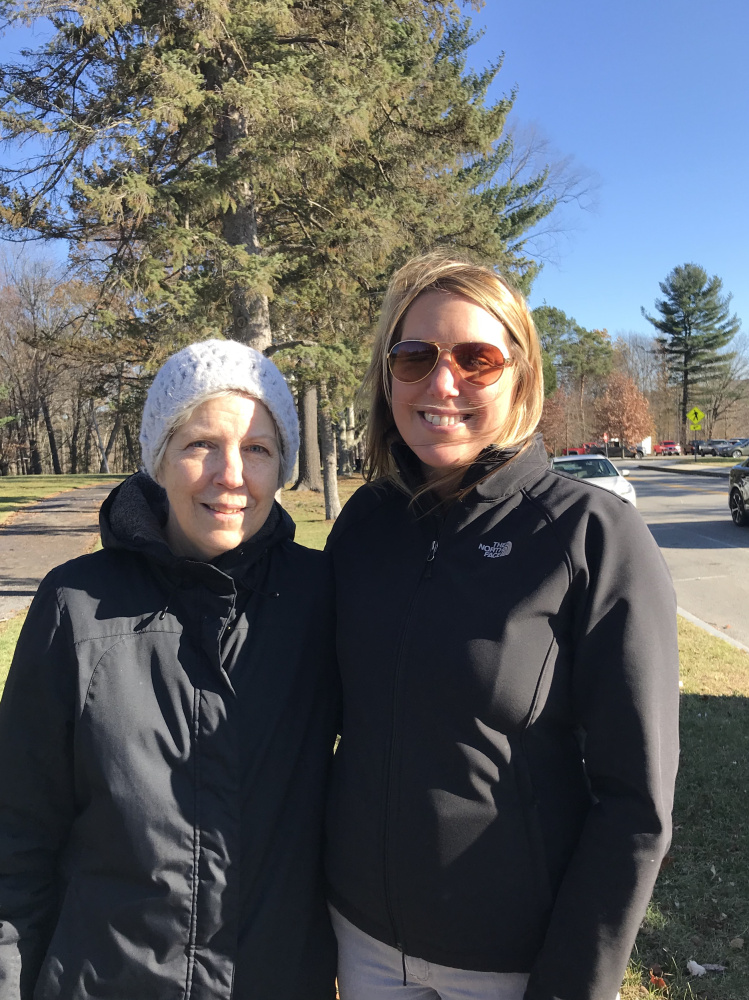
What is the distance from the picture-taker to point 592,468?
559 inches

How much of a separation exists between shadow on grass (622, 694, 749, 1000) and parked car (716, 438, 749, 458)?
175 ft

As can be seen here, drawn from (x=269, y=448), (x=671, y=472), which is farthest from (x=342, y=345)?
(x=671, y=472)

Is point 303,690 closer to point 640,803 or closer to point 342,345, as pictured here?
point 640,803

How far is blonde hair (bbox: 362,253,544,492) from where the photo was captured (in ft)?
5.75

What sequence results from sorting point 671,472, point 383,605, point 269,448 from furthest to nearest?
point 671,472 → point 269,448 → point 383,605

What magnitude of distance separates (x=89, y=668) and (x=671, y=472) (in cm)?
4067

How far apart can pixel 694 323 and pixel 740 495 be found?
178 feet

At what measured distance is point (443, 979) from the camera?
1.58m

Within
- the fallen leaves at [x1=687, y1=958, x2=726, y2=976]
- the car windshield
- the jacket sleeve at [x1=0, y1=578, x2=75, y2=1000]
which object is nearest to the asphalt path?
the car windshield

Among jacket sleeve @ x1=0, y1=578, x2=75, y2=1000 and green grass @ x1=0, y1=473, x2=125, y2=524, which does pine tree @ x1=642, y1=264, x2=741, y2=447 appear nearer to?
green grass @ x1=0, y1=473, x2=125, y2=524

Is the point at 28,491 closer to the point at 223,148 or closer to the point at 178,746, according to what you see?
the point at 223,148

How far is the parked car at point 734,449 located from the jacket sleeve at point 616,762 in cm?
5715

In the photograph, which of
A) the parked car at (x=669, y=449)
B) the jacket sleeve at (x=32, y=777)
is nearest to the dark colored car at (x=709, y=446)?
the parked car at (x=669, y=449)

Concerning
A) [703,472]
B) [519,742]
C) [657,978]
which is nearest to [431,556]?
[519,742]
